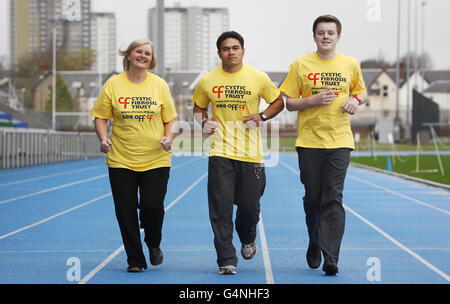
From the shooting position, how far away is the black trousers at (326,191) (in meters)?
6.49

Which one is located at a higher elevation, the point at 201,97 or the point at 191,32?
the point at 191,32

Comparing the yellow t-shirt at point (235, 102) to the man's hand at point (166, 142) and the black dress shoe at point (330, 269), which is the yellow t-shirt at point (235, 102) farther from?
the black dress shoe at point (330, 269)

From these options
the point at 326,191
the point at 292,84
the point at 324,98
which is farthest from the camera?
the point at 292,84

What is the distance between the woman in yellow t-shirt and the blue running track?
0.49m

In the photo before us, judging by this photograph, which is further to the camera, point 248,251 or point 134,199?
point 248,251

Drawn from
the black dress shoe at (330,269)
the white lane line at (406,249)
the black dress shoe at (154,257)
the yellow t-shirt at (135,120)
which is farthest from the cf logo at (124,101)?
the white lane line at (406,249)

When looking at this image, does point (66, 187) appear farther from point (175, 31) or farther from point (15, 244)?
point (175, 31)

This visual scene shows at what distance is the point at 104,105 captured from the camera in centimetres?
664

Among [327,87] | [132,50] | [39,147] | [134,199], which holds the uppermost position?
[132,50]

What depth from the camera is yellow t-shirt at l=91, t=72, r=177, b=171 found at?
6613 millimetres

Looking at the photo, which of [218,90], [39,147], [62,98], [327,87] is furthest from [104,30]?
[327,87]

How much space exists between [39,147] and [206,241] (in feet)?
81.2

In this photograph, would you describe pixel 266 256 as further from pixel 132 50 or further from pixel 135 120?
pixel 132 50

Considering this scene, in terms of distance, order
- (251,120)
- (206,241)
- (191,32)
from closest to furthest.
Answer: (251,120) → (206,241) → (191,32)
